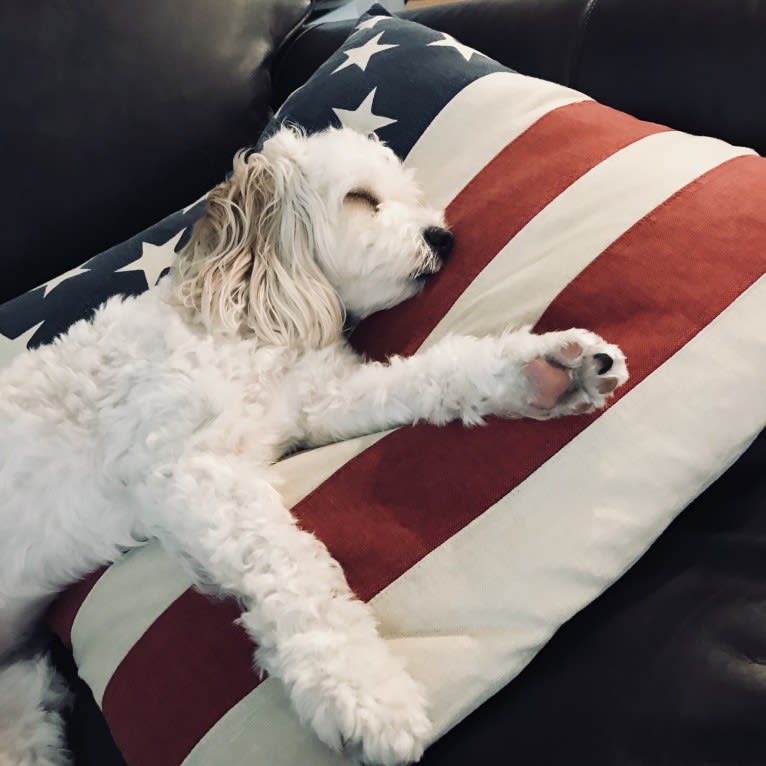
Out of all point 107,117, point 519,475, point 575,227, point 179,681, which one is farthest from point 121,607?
point 107,117

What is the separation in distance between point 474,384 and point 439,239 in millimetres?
313

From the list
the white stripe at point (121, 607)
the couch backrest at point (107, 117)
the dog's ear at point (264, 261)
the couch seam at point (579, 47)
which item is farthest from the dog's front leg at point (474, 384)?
the couch backrest at point (107, 117)

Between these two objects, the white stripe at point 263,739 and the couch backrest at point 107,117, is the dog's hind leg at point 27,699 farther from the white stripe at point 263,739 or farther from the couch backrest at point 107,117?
the couch backrest at point 107,117

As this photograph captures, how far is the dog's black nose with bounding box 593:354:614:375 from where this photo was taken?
0.76m

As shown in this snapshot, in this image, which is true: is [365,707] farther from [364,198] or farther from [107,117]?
[107,117]

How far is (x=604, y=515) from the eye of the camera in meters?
0.74

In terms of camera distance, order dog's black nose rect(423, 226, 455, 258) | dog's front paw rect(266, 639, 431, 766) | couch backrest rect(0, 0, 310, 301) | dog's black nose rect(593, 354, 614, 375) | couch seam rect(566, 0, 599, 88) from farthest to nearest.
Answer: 1. couch backrest rect(0, 0, 310, 301)
2. couch seam rect(566, 0, 599, 88)
3. dog's black nose rect(423, 226, 455, 258)
4. dog's black nose rect(593, 354, 614, 375)
5. dog's front paw rect(266, 639, 431, 766)

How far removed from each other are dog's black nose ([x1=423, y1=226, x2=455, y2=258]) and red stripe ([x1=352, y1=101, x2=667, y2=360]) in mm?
13

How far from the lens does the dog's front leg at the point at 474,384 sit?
2.55ft

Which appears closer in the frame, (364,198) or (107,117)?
(364,198)

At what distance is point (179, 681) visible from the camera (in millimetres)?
758

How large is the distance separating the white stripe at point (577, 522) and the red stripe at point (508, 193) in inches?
12.8

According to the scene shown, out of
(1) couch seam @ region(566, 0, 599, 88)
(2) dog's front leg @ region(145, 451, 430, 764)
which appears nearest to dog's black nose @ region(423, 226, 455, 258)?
(2) dog's front leg @ region(145, 451, 430, 764)

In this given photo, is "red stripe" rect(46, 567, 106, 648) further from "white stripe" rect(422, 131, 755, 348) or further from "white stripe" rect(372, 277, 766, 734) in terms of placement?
"white stripe" rect(422, 131, 755, 348)
